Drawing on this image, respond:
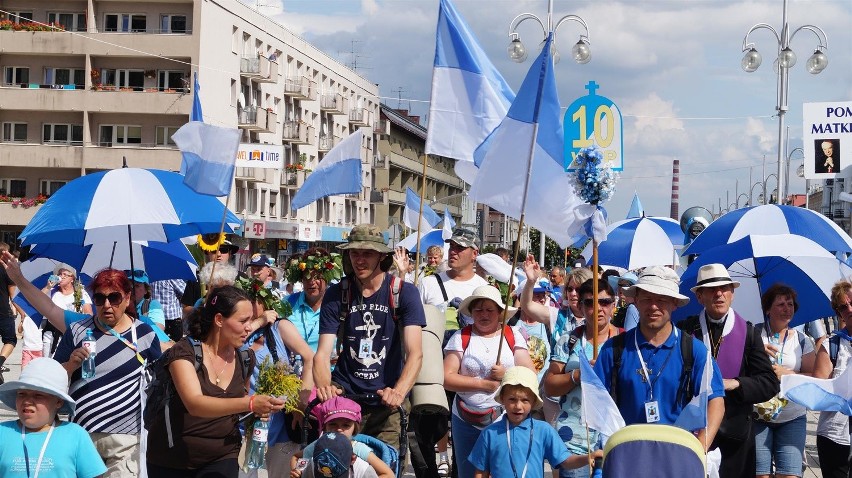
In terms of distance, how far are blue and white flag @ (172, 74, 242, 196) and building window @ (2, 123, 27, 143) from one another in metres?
49.5

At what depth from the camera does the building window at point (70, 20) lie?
55.7 meters

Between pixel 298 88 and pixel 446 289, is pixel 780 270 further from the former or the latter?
pixel 298 88

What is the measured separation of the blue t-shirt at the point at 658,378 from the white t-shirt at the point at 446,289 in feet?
12.5

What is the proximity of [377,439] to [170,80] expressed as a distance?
51.6 metres

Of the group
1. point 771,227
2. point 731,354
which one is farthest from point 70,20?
Answer: point 731,354

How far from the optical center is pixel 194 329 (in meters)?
5.99

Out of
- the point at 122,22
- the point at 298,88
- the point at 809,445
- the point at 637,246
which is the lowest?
the point at 809,445

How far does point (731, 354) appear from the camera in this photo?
6648mm

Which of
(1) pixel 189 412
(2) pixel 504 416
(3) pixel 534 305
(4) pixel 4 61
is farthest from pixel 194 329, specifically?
(4) pixel 4 61

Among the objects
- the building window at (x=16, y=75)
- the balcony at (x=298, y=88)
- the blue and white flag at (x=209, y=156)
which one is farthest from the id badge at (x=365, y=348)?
the balcony at (x=298, y=88)

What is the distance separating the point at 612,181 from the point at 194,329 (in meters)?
2.56

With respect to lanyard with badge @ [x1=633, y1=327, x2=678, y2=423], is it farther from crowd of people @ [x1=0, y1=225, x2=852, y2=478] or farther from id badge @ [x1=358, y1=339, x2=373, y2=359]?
id badge @ [x1=358, y1=339, x2=373, y2=359]

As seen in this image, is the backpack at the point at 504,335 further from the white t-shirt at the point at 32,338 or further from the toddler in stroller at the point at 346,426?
the white t-shirt at the point at 32,338

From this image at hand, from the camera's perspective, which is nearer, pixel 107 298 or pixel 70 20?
pixel 107 298
